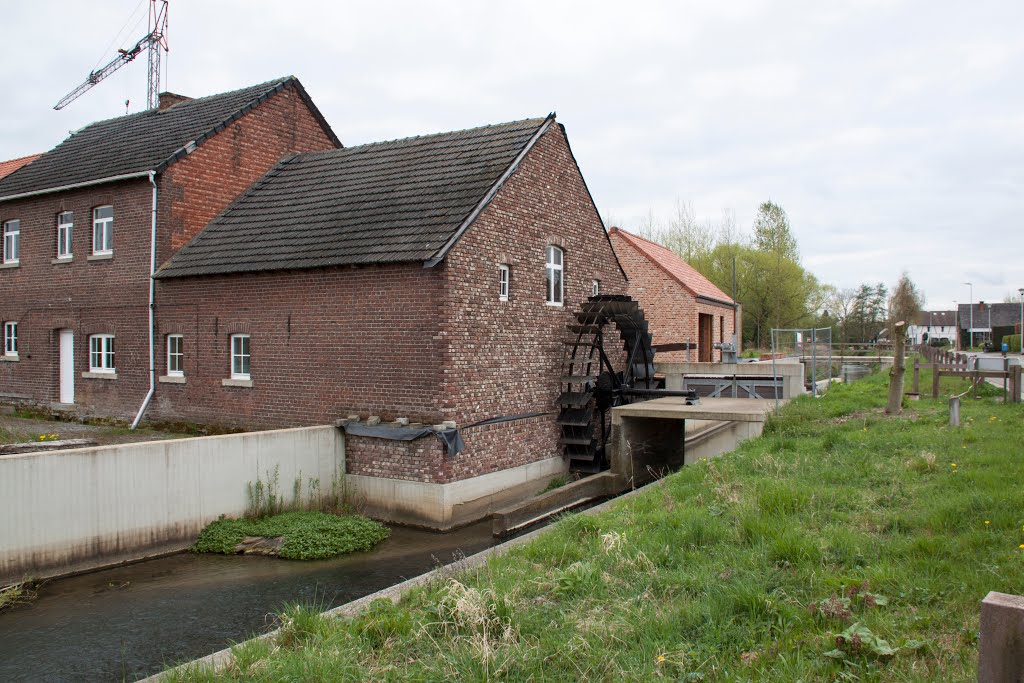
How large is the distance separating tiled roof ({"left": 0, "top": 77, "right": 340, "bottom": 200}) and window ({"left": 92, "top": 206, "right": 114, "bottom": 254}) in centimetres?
77

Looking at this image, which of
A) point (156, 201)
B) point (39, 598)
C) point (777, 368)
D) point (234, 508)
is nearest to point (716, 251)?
point (777, 368)

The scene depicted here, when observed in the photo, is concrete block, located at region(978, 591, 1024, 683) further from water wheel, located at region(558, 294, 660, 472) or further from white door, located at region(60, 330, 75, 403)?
white door, located at region(60, 330, 75, 403)

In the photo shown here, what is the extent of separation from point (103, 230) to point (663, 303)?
56.0 ft

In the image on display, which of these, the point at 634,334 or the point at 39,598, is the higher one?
the point at 634,334

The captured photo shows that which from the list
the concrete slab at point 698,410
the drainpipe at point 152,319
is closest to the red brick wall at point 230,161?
the drainpipe at point 152,319

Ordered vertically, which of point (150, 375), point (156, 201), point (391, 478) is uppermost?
→ point (156, 201)

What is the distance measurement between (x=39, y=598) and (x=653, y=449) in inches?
480

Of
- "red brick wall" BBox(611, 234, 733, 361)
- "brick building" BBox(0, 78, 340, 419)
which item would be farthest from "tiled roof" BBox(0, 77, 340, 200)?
"red brick wall" BBox(611, 234, 733, 361)

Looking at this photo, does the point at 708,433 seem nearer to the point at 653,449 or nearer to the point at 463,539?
the point at 653,449

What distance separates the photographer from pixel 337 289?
1370 centimetres

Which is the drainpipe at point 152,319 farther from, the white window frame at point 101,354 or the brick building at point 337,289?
the white window frame at point 101,354

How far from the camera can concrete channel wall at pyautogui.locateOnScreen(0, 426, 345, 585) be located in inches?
362

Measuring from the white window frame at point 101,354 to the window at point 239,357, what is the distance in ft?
12.6

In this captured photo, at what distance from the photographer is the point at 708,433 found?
19.4 meters
